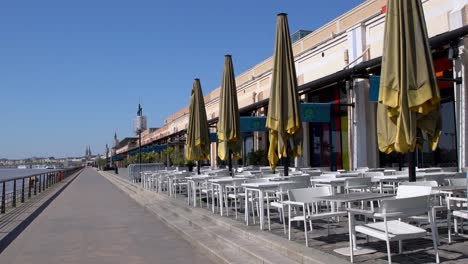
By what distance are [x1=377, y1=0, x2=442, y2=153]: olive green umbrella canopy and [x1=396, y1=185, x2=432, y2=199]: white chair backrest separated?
876 mm

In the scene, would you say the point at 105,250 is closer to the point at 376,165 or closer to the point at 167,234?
the point at 167,234

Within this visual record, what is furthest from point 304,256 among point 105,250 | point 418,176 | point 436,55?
point 436,55

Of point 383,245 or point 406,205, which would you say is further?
point 383,245

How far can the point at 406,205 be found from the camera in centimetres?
484

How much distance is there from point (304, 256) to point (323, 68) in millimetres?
14091

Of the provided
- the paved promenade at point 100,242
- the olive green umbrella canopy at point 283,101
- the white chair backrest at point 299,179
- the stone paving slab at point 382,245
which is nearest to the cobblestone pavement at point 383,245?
the stone paving slab at point 382,245

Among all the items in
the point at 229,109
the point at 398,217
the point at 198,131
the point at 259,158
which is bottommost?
the point at 398,217

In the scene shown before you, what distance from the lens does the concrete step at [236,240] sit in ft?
18.7

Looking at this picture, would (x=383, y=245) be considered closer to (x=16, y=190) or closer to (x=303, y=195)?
(x=303, y=195)

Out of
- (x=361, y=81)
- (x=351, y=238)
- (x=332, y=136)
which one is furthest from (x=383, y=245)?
(x=332, y=136)

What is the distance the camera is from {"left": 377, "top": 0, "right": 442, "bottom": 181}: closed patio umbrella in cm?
646

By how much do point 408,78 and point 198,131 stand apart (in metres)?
9.31

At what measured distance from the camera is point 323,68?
18.7 m

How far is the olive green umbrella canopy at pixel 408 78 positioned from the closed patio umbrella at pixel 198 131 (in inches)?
347
